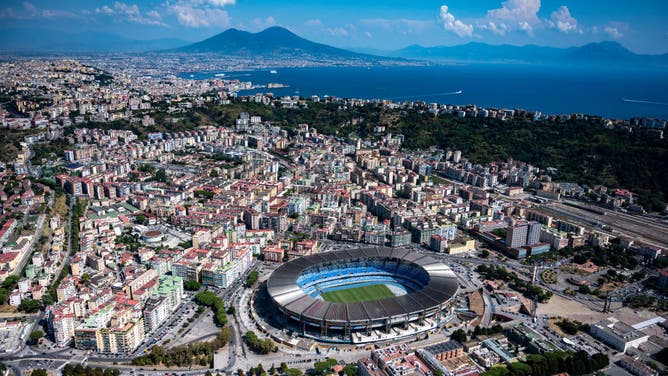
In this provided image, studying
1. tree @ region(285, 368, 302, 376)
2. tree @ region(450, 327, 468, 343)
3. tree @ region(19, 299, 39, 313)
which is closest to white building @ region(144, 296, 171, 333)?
tree @ region(19, 299, 39, 313)

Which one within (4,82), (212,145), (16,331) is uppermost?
(4,82)

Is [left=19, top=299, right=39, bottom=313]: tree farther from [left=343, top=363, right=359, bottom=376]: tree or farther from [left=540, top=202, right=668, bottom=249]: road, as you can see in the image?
[left=540, top=202, right=668, bottom=249]: road

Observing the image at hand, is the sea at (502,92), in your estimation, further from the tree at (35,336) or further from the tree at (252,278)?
the tree at (35,336)

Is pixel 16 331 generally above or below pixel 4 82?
below

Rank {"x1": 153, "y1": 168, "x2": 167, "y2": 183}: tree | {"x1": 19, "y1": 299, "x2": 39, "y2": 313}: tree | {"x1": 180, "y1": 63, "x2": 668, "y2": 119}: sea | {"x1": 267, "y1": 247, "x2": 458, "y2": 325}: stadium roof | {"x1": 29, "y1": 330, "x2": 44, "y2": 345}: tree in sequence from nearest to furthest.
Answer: {"x1": 29, "y1": 330, "x2": 44, "y2": 345}: tree
{"x1": 267, "y1": 247, "x2": 458, "y2": 325}: stadium roof
{"x1": 19, "y1": 299, "x2": 39, "y2": 313}: tree
{"x1": 153, "y1": 168, "x2": 167, "y2": 183}: tree
{"x1": 180, "y1": 63, "x2": 668, "y2": 119}: sea

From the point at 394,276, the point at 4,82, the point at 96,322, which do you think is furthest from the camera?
the point at 4,82

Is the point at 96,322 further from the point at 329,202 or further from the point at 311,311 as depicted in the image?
the point at 329,202

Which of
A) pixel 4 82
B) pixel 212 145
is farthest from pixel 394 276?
pixel 4 82

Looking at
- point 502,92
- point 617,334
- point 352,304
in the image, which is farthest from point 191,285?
point 502,92
